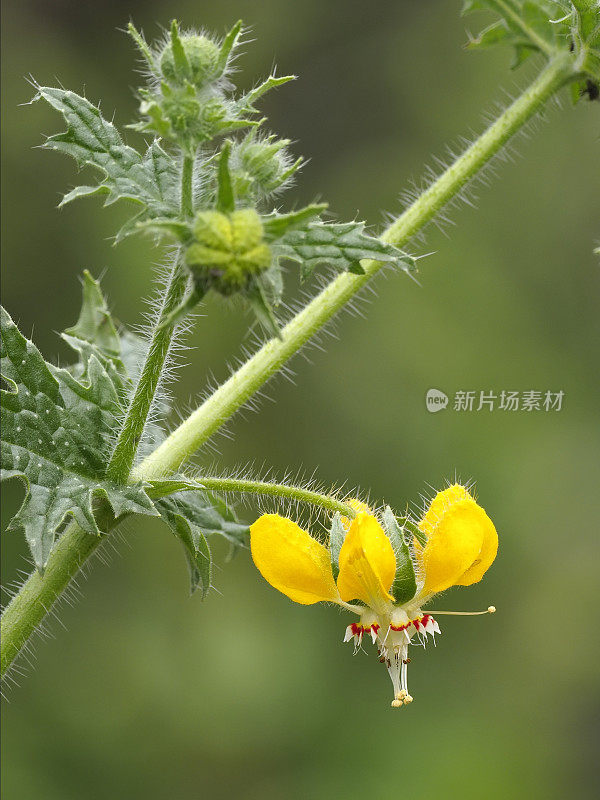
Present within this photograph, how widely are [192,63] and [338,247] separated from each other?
47 cm

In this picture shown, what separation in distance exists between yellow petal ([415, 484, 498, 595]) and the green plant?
6cm

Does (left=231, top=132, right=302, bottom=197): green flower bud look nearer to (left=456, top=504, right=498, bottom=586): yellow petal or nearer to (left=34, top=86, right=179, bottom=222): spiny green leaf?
(left=34, top=86, right=179, bottom=222): spiny green leaf

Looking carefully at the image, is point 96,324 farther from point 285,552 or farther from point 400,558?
point 400,558

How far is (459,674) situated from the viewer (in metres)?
5.49

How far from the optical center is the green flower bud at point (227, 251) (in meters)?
1.81

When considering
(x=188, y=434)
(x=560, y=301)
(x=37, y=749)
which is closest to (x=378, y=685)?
(x=37, y=749)

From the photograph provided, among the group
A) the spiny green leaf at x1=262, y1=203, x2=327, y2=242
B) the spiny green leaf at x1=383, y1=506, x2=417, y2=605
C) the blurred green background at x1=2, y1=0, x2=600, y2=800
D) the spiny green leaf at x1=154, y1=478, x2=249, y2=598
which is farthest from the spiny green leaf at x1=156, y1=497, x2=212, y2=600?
the blurred green background at x1=2, y1=0, x2=600, y2=800

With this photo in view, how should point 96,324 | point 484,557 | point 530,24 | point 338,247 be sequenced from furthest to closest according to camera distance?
point 96,324, point 530,24, point 484,557, point 338,247

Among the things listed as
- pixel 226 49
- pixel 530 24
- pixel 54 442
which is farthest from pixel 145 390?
pixel 530 24

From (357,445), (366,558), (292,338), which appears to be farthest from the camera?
(357,445)

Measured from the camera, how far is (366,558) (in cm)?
221

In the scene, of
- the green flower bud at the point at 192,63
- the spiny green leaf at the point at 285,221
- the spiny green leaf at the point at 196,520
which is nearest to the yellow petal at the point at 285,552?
the spiny green leaf at the point at 196,520

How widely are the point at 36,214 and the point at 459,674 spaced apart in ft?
11.9

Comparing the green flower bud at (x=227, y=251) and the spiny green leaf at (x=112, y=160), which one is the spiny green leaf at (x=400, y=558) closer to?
the green flower bud at (x=227, y=251)
